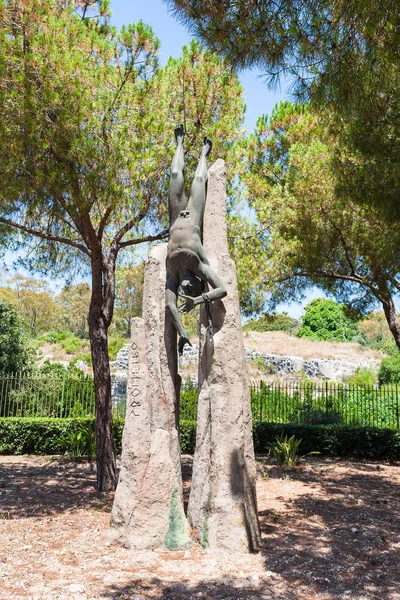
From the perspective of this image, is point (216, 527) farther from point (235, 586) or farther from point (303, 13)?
point (303, 13)

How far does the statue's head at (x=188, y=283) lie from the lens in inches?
234

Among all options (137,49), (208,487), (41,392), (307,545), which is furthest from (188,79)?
(41,392)

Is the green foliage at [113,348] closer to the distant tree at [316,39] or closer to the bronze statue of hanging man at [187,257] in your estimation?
the bronze statue of hanging man at [187,257]

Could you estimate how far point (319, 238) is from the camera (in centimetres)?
1167

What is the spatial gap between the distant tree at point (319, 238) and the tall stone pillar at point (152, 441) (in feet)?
17.6

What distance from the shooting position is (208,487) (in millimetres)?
5605

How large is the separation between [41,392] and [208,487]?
10.8 m

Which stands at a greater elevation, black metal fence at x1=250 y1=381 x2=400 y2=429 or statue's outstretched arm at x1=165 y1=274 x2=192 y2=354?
statue's outstretched arm at x1=165 y1=274 x2=192 y2=354

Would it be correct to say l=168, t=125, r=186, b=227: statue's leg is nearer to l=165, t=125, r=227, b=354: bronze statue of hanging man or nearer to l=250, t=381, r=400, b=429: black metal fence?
l=165, t=125, r=227, b=354: bronze statue of hanging man

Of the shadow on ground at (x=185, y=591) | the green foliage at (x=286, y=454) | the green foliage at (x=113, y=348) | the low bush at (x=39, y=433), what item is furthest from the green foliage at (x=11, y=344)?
the green foliage at (x=113, y=348)

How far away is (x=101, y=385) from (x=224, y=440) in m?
3.89

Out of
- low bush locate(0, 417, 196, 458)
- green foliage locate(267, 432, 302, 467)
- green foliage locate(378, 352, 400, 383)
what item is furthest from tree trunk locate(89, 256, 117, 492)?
green foliage locate(378, 352, 400, 383)

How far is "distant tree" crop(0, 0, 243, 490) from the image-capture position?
7723 mm

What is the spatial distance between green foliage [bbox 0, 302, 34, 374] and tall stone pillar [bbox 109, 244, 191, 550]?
1145 cm
